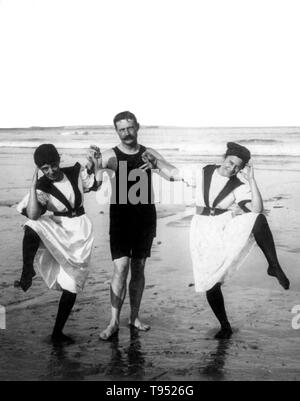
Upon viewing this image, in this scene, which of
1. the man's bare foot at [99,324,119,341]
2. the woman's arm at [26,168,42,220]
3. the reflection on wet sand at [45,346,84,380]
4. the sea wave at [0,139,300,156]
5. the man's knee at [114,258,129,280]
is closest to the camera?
the reflection on wet sand at [45,346,84,380]

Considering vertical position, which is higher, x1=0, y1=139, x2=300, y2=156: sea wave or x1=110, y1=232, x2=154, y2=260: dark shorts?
x1=0, y1=139, x2=300, y2=156: sea wave

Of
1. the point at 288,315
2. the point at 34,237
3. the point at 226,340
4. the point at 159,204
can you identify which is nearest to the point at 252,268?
the point at 288,315

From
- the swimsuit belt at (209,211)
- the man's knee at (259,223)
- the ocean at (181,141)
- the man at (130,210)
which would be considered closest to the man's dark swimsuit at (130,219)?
the man at (130,210)

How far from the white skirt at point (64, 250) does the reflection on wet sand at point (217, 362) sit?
0.83m

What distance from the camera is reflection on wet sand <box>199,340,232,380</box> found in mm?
2750

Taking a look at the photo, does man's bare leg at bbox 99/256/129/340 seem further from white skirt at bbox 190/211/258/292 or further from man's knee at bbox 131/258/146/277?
white skirt at bbox 190/211/258/292

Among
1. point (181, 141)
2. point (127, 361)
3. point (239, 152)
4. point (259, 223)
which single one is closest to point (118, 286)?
point (127, 361)

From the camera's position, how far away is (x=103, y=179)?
3.28m

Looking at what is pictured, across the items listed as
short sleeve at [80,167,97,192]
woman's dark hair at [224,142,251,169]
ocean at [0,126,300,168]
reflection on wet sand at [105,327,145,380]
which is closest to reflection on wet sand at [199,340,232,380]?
reflection on wet sand at [105,327,145,380]

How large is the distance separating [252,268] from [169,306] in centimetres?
82

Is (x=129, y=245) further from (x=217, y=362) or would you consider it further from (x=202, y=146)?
(x=202, y=146)

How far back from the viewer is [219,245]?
330 centimetres

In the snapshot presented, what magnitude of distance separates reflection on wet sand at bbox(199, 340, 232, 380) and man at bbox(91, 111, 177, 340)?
0.47m

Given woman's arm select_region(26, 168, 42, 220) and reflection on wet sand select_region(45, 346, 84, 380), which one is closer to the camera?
reflection on wet sand select_region(45, 346, 84, 380)
